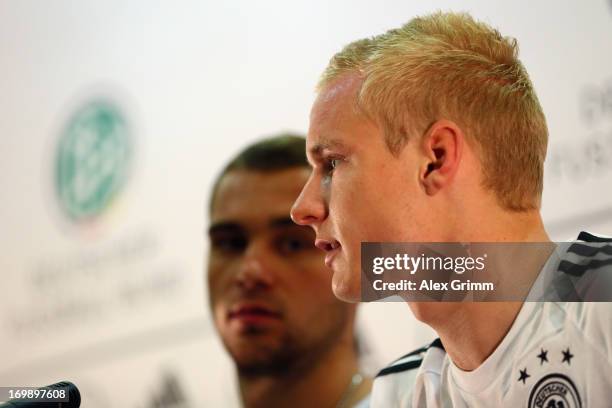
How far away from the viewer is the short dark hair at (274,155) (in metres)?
1.75

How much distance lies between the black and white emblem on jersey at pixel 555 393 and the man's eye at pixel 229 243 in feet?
2.98

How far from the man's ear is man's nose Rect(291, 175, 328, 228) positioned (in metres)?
0.13

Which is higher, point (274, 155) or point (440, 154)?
point (274, 155)

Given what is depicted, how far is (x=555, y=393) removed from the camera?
0.98 meters

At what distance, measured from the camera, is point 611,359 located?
93 centimetres

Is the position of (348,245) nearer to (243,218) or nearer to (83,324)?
(243,218)

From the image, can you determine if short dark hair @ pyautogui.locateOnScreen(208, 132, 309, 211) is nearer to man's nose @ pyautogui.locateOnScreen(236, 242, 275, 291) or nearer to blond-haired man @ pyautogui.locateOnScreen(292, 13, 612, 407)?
man's nose @ pyautogui.locateOnScreen(236, 242, 275, 291)

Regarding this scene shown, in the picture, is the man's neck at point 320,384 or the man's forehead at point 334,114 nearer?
the man's forehead at point 334,114

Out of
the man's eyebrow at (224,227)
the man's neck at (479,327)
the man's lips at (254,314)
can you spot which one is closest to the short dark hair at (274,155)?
the man's eyebrow at (224,227)

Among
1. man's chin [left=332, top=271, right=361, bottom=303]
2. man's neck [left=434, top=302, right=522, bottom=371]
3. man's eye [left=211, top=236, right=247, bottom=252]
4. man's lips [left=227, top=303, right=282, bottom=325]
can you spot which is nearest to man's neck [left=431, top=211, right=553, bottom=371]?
man's neck [left=434, top=302, right=522, bottom=371]

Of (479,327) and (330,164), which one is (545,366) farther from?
(330,164)

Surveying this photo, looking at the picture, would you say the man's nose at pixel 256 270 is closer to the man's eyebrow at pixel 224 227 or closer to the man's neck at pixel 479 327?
the man's eyebrow at pixel 224 227

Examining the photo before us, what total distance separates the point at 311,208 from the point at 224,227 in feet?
2.62

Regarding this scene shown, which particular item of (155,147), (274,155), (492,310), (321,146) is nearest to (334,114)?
(321,146)
